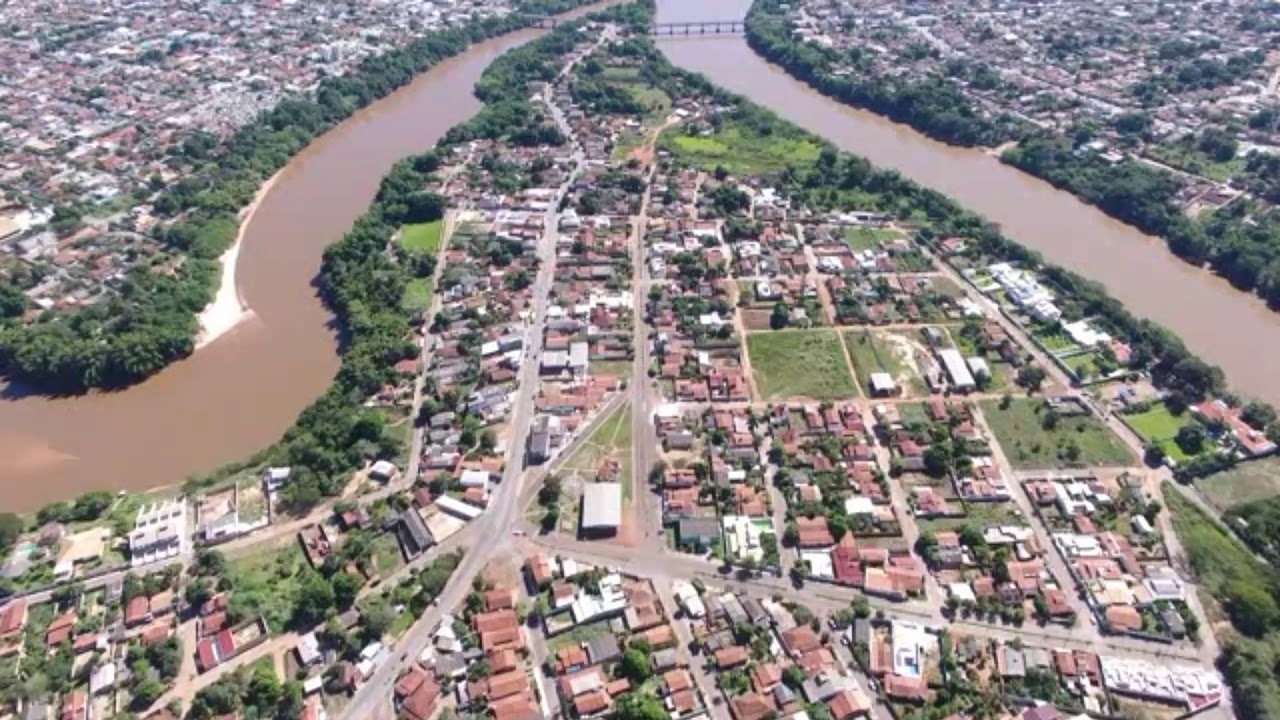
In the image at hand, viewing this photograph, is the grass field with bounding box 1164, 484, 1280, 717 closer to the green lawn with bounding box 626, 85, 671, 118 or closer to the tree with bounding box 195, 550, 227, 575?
the tree with bounding box 195, 550, 227, 575

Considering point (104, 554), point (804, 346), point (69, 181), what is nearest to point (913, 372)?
point (804, 346)

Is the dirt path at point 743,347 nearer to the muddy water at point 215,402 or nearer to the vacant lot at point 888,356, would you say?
the vacant lot at point 888,356

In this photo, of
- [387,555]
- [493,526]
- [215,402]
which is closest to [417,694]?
[387,555]

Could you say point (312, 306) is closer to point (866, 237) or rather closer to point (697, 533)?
point (697, 533)

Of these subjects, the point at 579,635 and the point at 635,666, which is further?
the point at 579,635

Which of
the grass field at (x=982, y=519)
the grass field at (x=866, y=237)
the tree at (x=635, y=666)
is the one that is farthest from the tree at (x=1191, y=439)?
the tree at (x=635, y=666)

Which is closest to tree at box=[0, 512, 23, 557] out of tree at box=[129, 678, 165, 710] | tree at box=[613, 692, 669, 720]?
tree at box=[129, 678, 165, 710]

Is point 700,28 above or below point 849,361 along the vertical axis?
above
